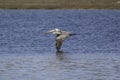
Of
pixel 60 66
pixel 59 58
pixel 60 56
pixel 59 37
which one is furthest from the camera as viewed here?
pixel 59 37

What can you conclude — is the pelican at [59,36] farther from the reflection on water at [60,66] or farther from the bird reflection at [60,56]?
the reflection on water at [60,66]

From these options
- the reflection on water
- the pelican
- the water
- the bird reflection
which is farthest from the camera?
the pelican

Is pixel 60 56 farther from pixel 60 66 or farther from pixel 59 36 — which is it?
pixel 60 66

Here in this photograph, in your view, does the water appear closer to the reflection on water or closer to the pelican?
the reflection on water

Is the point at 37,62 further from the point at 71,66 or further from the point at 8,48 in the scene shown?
the point at 8,48

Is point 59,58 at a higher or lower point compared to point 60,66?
lower

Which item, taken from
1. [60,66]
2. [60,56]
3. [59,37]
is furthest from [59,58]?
[60,66]

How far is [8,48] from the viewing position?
96.1 ft

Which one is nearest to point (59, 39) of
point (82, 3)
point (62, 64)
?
point (62, 64)

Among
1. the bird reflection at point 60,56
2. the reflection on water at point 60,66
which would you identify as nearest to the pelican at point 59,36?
the bird reflection at point 60,56

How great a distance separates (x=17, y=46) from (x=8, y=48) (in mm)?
1008

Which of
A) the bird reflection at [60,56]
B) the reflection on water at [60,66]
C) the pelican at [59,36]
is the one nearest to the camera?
the reflection on water at [60,66]

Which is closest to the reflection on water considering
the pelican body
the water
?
the water

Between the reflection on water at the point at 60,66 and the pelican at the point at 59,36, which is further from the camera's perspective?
the pelican at the point at 59,36
